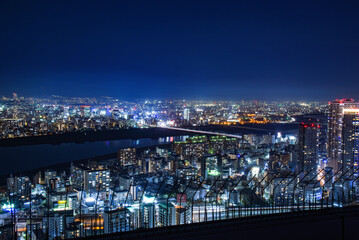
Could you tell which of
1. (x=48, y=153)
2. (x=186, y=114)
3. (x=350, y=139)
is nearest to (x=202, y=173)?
(x=350, y=139)

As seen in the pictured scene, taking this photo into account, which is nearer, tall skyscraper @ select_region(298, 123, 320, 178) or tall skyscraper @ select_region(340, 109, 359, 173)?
tall skyscraper @ select_region(340, 109, 359, 173)

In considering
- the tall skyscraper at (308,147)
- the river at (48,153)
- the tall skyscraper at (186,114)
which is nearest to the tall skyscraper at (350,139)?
the tall skyscraper at (308,147)

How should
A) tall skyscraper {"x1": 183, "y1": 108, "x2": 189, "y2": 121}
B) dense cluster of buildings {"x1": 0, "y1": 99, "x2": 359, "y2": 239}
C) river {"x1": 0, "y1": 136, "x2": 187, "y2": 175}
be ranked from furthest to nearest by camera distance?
tall skyscraper {"x1": 183, "y1": 108, "x2": 189, "y2": 121} → river {"x1": 0, "y1": 136, "x2": 187, "y2": 175} → dense cluster of buildings {"x1": 0, "y1": 99, "x2": 359, "y2": 239}

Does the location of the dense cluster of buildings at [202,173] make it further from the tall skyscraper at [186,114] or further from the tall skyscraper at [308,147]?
the tall skyscraper at [186,114]

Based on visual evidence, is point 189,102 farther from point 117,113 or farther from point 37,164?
point 37,164

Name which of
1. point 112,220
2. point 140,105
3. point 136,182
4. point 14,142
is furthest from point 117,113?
point 112,220

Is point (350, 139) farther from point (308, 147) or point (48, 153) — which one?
point (48, 153)

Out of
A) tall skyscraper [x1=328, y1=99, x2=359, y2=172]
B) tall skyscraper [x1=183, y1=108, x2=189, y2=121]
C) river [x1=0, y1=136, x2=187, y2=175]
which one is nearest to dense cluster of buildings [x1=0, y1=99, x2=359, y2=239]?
tall skyscraper [x1=328, y1=99, x2=359, y2=172]

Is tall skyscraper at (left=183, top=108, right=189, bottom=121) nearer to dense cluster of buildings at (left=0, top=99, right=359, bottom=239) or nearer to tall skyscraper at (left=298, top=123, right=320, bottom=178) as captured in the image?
dense cluster of buildings at (left=0, top=99, right=359, bottom=239)
